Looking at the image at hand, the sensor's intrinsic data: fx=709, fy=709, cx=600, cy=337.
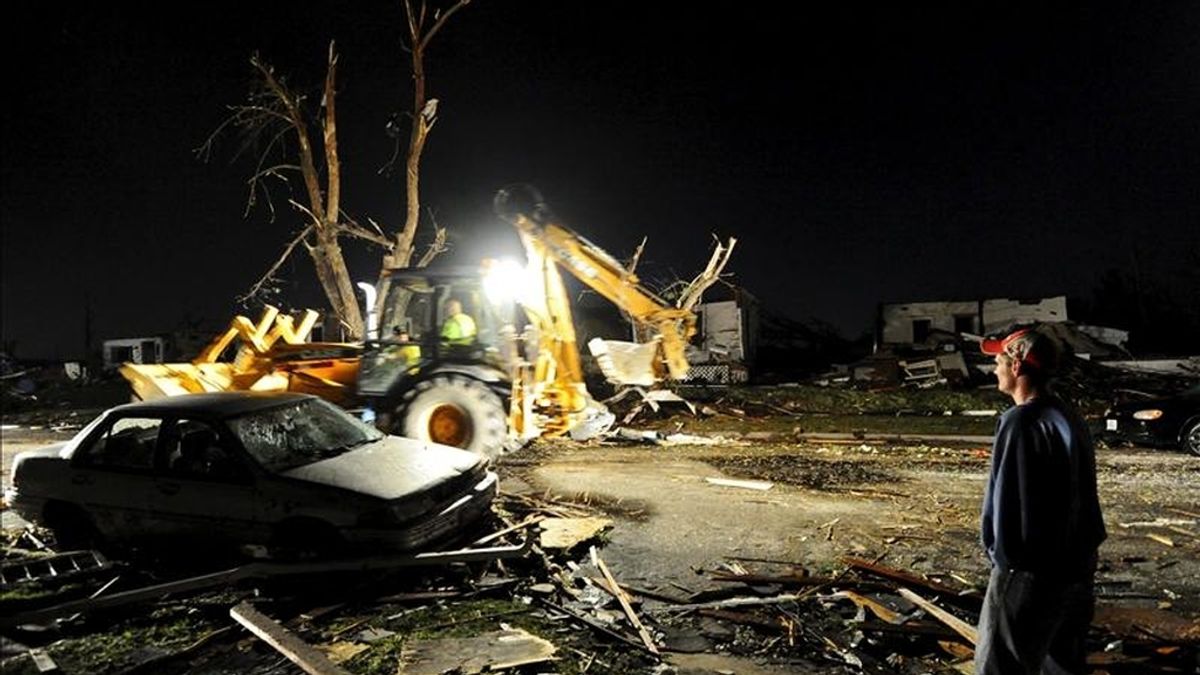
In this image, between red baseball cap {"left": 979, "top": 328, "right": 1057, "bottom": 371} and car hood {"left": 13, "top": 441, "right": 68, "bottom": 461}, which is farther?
car hood {"left": 13, "top": 441, "right": 68, "bottom": 461}

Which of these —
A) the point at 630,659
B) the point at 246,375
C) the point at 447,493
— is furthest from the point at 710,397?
the point at 630,659

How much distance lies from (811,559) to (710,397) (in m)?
13.3

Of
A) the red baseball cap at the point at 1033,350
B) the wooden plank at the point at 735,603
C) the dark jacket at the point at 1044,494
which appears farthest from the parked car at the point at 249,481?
the red baseball cap at the point at 1033,350

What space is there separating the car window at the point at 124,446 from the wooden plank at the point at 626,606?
4065mm

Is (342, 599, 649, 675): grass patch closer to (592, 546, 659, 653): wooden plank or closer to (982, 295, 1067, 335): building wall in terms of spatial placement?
(592, 546, 659, 653): wooden plank

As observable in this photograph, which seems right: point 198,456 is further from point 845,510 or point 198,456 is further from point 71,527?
point 845,510

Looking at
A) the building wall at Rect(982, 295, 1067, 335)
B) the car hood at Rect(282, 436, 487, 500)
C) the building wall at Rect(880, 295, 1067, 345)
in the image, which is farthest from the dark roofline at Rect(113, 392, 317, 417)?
the building wall at Rect(982, 295, 1067, 335)

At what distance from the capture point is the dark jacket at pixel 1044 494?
111 inches

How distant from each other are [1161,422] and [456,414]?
1109 cm

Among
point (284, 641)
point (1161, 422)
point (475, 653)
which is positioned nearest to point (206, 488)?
point (284, 641)

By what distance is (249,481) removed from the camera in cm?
584

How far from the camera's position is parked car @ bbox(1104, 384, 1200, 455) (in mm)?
11109

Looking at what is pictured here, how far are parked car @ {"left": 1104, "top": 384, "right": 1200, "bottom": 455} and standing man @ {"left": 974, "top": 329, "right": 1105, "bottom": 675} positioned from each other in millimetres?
10840

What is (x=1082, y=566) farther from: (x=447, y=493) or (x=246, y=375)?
(x=246, y=375)
